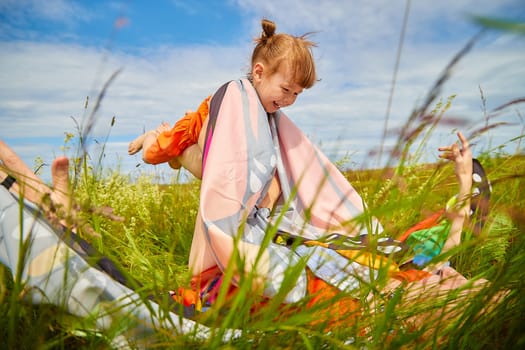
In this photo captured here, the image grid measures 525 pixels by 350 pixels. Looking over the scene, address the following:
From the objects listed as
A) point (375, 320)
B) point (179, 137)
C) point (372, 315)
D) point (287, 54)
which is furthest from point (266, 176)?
point (375, 320)

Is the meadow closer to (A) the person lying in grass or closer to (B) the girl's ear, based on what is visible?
(A) the person lying in grass

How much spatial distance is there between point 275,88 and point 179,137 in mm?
609

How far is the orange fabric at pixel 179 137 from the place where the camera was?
2242mm

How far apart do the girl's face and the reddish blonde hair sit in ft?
0.10

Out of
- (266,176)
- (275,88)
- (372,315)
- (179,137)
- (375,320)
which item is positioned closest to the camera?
(375,320)

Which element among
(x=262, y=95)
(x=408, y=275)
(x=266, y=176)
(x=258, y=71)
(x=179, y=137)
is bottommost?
(x=408, y=275)

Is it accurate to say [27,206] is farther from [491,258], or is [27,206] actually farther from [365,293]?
[491,258]

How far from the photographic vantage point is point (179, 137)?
228 cm

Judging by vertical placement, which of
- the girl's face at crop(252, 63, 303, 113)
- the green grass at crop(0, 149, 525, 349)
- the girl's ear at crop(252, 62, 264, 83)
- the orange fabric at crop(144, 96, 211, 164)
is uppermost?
the girl's ear at crop(252, 62, 264, 83)

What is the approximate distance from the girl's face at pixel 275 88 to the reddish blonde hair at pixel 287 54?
3 centimetres

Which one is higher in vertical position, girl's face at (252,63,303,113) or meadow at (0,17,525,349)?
girl's face at (252,63,303,113)

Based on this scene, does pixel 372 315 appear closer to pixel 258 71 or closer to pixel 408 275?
pixel 408 275

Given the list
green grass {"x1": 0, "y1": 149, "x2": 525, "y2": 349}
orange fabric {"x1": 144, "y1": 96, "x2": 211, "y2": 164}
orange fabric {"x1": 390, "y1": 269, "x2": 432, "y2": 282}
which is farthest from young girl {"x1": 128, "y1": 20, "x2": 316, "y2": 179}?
orange fabric {"x1": 390, "y1": 269, "x2": 432, "y2": 282}

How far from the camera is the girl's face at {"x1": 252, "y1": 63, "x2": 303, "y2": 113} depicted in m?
2.18
